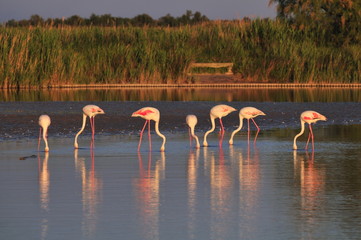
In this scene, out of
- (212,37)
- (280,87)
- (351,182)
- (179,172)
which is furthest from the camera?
(212,37)

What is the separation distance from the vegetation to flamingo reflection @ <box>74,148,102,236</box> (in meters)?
20.8

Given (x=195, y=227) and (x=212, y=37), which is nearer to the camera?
(x=195, y=227)

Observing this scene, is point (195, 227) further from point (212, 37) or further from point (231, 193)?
point (212, 37)

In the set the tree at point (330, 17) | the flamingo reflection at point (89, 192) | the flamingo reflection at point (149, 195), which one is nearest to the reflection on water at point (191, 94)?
the tree at point (330, 17)

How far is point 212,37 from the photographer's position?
141 ft

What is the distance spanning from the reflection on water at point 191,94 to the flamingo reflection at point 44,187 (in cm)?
1444

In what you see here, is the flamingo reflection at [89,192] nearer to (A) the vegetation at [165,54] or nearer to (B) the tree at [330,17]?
(A) the vegetation at [165,54]

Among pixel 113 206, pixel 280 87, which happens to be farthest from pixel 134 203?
pixel 280 87

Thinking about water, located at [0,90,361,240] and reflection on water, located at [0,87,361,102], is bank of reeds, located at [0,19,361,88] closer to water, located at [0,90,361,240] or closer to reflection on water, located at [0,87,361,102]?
reflection on water, located at [0,87,361,102]

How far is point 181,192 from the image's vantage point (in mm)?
10820

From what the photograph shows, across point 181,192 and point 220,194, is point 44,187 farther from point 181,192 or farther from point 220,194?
point 220,194

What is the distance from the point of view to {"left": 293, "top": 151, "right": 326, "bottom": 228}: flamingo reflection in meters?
9.60

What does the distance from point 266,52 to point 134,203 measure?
28.5 m

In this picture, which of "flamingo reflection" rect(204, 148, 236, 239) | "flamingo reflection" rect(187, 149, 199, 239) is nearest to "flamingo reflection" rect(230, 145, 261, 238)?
"flamingo reflection" rect(204, 148, 236, 239)
